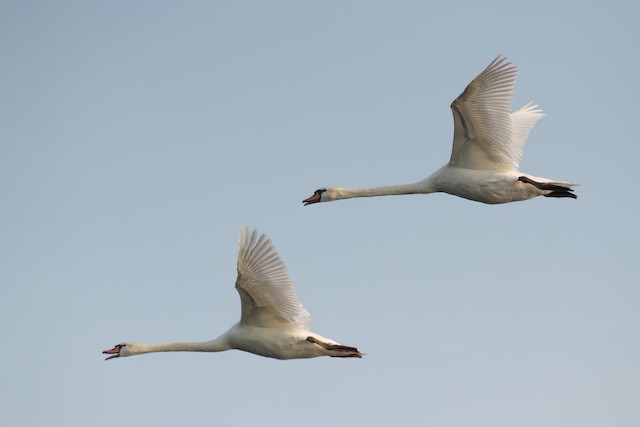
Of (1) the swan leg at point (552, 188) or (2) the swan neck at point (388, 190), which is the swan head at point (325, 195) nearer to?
(2) the swan neck at point (388, 190)

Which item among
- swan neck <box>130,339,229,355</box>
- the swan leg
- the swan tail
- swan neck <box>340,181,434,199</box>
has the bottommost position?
the swan tail

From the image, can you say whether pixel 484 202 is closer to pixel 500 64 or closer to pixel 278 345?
pixel 500 64

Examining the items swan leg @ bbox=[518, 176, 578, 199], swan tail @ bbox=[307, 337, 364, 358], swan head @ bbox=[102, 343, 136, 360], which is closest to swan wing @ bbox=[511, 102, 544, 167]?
swan leg @ bbox=[518, 176, 578, 199]

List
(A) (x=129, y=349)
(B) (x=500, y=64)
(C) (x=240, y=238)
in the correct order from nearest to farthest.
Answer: (C) (x=240, y=238) → (B) (x=500, y=64) → (A) (x=129, y=349)

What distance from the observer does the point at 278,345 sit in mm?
25969

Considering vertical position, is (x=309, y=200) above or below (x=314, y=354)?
above

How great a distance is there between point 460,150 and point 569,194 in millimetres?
2897

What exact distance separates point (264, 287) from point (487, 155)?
255 inches

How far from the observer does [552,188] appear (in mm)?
27719

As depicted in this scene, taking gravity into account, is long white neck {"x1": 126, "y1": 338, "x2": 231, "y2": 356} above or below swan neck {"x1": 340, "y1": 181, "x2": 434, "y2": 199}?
below

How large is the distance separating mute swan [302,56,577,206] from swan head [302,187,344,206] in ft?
5.97

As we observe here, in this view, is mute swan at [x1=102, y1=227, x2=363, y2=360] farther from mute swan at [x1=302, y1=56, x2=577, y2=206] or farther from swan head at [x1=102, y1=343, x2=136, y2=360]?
mute swan at [x1=302, y1=56, x2=577, y2=206]

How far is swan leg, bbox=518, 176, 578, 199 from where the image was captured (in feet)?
90.4

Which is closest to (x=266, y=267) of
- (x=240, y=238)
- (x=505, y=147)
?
(x=240, y=238)
